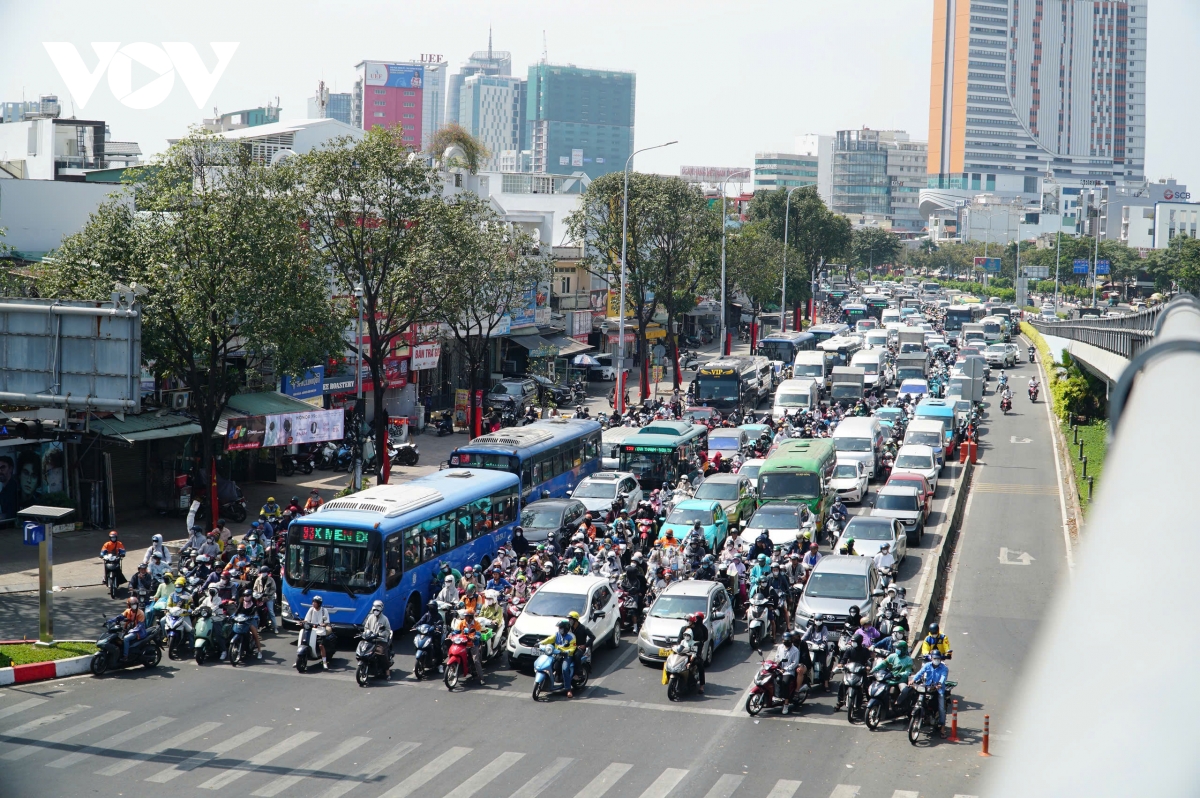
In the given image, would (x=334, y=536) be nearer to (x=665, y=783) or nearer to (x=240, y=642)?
(x=240, y=642)

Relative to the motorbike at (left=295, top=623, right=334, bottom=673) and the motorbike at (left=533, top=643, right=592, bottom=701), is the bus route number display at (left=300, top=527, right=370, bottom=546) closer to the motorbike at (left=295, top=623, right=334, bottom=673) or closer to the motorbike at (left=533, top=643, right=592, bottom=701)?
the motorbike at (left=295, top=623, right=334, bottom=673)

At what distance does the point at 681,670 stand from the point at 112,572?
471 inches

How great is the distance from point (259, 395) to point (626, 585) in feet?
53.6

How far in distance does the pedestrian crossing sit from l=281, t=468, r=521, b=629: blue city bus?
4.16m

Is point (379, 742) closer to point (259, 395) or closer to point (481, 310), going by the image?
point (259, 395)

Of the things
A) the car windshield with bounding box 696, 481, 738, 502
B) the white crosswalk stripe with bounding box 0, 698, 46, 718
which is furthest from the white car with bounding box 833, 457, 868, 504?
the white crosswalk stripe with bounding box 0, 698, 46, 718

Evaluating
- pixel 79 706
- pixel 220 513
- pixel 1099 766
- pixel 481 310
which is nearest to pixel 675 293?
pixel 481 310

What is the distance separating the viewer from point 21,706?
1662cm

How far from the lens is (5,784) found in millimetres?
13680

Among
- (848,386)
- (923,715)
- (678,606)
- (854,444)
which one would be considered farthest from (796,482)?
(848,386)

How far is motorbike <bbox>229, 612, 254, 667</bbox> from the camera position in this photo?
750 inches

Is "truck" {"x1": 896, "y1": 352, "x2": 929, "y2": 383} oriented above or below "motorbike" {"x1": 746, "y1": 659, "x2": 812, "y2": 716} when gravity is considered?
above

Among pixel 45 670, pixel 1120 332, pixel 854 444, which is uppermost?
pixel 1120 332

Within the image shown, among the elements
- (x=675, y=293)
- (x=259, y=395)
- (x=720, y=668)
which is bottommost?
(x=720, y=668)
